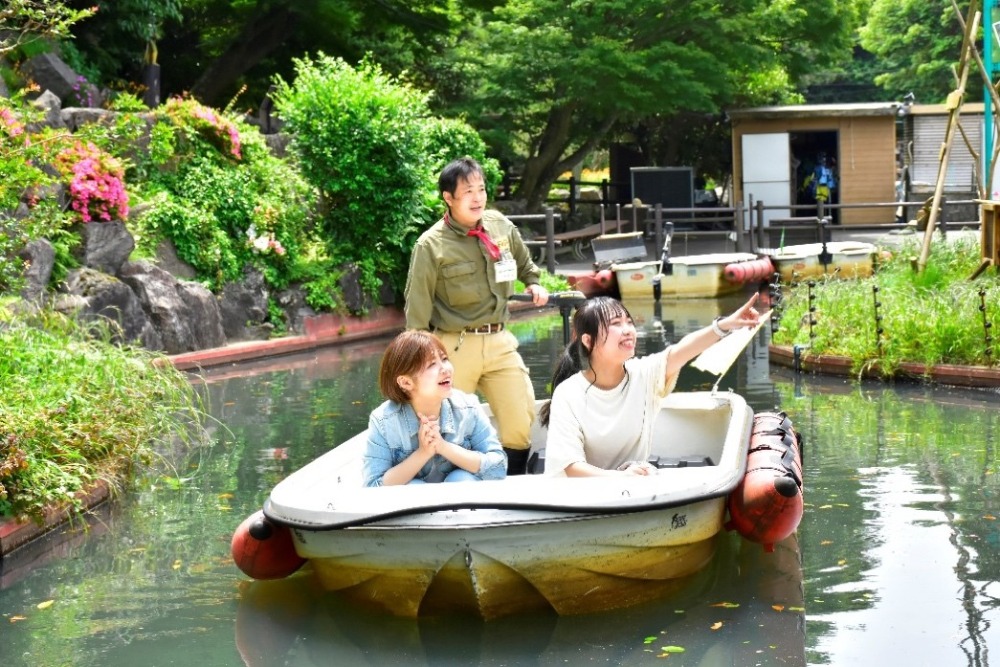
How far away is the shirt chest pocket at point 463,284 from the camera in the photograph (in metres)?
7.09

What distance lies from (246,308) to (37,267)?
3.75 metres

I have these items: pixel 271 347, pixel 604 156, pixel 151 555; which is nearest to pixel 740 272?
pixel 271 347

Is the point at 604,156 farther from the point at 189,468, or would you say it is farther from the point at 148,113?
the point at 189,468

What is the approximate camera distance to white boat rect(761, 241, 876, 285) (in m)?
23.1

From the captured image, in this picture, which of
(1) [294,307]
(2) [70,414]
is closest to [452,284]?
(2) [70,414]

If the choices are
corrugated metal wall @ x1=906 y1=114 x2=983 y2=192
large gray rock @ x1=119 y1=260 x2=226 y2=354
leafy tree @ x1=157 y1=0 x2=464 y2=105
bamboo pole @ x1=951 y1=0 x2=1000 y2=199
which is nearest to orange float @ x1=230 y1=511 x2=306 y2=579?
large gray rock @ x1=119 y1=260 x2=226 y2=354

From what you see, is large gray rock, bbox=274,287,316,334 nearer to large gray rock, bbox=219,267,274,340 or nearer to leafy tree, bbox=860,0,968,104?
large gray rock, bbox=219,267,274,340

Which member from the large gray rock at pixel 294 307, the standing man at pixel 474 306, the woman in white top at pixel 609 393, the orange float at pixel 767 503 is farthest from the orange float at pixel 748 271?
the woman in white top at pixel 609 393

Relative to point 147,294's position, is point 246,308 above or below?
below

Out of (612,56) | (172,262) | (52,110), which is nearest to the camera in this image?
(172,262)

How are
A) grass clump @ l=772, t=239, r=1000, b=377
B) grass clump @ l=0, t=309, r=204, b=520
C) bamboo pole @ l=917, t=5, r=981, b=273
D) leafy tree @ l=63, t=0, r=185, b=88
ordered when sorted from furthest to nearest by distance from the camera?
leafy tree @ l=63, t=0, r=185, b=88 → bamboo pole @ l=917, t=5, r=981, b=273 → grass clump @ l=772, t=239, r=1000, b=377 → grass clump @ l=0, t=309, r=204, b=520

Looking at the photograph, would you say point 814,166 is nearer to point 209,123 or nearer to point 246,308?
point 209,123

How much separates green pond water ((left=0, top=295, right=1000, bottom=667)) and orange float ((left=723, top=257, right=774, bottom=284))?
12090mm

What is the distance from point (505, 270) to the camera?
7121mm
